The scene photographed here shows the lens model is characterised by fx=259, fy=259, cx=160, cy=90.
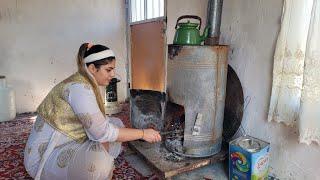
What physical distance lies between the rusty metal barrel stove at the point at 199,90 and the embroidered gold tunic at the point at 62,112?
0.57m

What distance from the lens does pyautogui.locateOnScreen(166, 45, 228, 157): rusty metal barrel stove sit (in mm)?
1472

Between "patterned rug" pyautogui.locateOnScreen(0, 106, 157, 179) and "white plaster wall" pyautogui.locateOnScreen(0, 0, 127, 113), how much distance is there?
44cm

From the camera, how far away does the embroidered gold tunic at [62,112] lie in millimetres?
1199

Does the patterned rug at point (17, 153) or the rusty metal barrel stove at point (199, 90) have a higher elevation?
the rusty metal barrel stove at point (199, 90)

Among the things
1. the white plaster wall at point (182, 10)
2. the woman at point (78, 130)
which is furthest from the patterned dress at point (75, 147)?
the white plaster wall at point (182, 10)

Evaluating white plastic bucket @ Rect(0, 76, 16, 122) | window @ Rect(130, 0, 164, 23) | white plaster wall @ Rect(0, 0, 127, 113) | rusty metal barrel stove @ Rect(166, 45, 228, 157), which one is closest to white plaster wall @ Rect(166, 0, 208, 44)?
window @ Rect(130, 0, 164, 23)

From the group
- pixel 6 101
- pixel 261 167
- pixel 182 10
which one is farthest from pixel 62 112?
pixel 6 101

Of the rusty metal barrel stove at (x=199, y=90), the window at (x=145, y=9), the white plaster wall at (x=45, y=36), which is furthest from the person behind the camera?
the white plaster wall at (x=45, y=36)

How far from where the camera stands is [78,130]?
128 centimetres

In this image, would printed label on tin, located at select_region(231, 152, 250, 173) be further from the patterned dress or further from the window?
the window

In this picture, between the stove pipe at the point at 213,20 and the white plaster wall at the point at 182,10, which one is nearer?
the stove pipe at the point at 213,20

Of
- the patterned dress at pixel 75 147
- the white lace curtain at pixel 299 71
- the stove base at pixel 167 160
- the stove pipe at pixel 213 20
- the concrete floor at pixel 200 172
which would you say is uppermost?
the stove pipe at pixel 213 20

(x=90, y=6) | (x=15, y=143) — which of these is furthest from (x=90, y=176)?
(x=90, y=6)

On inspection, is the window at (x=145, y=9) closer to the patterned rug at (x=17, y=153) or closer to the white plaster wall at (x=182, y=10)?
the white plaster wall at (x=182, y=10)
